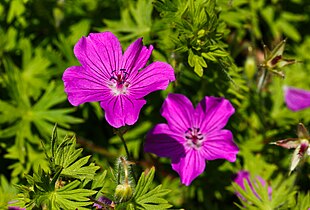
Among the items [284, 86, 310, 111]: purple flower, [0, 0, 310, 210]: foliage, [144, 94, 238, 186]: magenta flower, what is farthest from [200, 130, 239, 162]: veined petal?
[284, 86, 310, 111]: purple flower

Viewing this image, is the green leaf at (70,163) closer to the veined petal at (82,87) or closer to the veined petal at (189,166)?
the veined petal at (82,87)

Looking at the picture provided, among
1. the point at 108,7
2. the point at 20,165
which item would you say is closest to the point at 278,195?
the point at 20,165

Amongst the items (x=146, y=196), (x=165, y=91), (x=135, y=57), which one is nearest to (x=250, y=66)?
(x=165, y=91)

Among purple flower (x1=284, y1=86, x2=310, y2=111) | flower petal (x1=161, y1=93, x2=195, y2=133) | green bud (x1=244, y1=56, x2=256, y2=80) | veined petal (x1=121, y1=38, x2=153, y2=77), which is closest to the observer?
veined petal (x1=121, y1=38, x2=153, y2=77)

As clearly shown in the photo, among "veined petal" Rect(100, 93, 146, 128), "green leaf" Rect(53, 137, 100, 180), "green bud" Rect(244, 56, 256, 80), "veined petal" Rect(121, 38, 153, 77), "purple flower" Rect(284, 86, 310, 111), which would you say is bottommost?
"purple flower" Rect(284, 86, 310, 111)

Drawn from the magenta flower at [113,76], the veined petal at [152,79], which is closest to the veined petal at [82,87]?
the magenta flower at [113,76]

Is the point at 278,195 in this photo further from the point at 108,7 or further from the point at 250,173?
the point at 108,7

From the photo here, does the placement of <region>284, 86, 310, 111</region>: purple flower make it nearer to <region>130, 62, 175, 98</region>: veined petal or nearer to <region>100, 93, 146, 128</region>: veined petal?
<region>130, 62, 175, 98</region>: veined petal
